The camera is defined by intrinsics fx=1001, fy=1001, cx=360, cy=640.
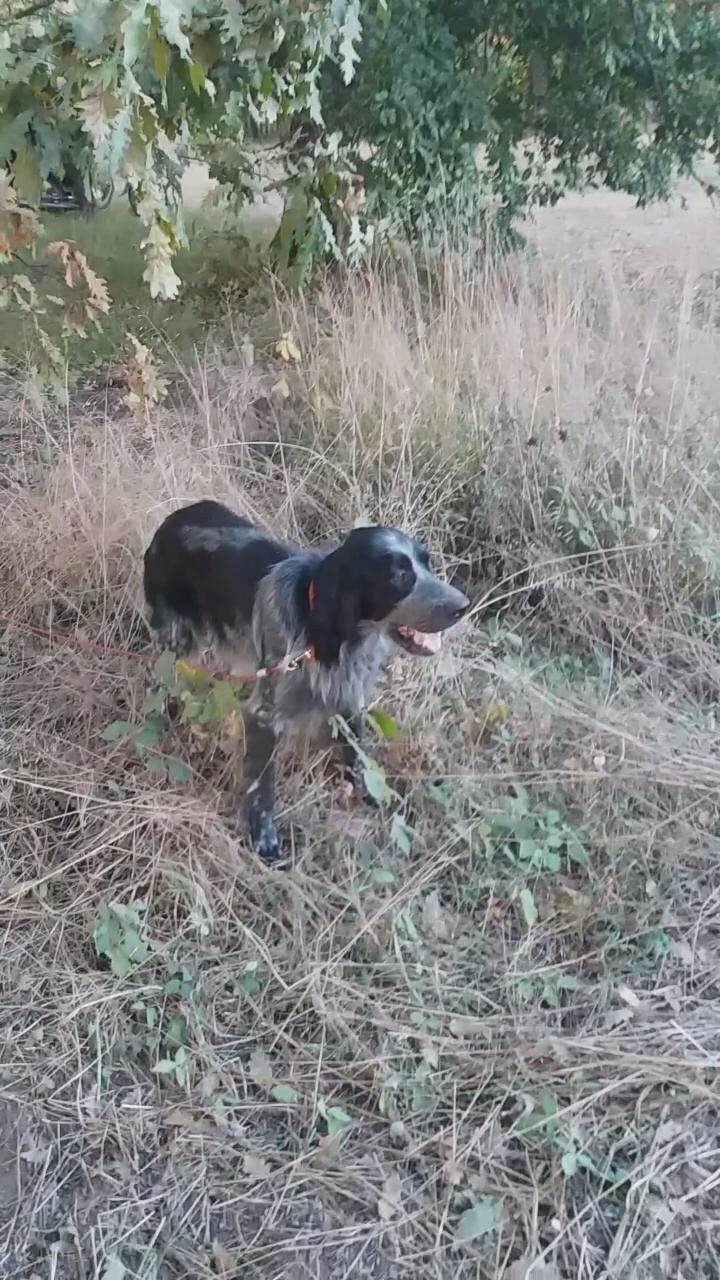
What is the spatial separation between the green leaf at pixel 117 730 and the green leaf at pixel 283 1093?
1119 millimetres

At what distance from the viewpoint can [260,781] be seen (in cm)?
267

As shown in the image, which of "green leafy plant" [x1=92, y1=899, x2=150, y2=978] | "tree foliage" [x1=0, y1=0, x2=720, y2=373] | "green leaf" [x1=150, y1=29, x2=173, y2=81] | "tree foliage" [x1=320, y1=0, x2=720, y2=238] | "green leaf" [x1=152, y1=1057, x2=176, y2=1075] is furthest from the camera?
"tree foliage" [x1=320, y1=0, x2=720, y2=238]

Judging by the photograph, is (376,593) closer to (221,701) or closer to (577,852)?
(221,701)

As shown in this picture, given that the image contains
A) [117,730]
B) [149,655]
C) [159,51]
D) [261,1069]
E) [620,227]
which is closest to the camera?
[159,51]

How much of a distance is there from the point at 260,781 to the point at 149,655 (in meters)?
0.78

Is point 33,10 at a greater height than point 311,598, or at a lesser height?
greater

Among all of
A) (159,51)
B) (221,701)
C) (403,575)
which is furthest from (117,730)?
(159,51)

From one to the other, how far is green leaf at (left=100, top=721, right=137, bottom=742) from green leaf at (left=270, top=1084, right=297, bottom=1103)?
1.12m

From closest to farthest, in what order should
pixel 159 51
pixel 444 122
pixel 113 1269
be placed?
1. pixel 113 1269
2. pixel 159 51
3. pixel 444 122

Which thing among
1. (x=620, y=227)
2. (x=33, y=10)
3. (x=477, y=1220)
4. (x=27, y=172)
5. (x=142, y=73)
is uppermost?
(x=33, y=10)

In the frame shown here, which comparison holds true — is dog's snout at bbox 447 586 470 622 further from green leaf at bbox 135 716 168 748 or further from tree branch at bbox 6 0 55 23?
tree branch at bbox 6 0 55 23

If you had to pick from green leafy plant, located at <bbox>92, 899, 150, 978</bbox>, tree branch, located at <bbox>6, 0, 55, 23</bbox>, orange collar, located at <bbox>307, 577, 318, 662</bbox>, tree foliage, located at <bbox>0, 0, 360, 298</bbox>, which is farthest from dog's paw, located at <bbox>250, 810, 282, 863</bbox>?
tree branch, located at <bbox>6, 0, 55, 23</bbox>

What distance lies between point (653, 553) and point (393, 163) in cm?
289

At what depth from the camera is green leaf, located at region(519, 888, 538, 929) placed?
239 centimetres
